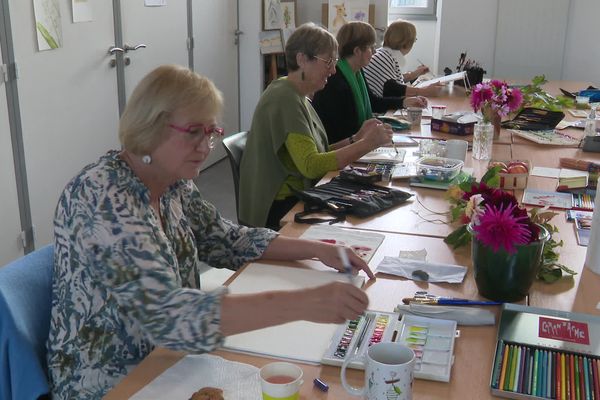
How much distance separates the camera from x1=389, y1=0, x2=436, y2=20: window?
661 centimetres

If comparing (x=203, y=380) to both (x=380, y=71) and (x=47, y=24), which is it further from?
(x=380, y=71)

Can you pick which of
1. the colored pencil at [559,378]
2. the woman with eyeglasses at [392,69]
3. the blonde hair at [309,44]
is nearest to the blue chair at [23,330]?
the colored pencil at [559,378]

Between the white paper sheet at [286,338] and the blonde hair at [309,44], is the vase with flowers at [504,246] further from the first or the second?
the blonde hair at [309,44]

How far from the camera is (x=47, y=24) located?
3350 mm

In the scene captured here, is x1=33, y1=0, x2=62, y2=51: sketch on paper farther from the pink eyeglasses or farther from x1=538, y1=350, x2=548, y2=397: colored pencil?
x1=538, y1=350, x2=548, y2=397: colored pencil

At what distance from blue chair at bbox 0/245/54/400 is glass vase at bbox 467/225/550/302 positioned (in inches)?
36.9

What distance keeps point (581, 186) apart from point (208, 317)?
166 cm

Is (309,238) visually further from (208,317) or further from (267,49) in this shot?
(267,49)

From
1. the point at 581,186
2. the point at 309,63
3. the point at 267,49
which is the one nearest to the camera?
the point at 581,186

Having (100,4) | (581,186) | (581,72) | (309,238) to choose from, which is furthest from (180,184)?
(581,72)

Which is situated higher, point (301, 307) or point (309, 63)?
point (309, 63)

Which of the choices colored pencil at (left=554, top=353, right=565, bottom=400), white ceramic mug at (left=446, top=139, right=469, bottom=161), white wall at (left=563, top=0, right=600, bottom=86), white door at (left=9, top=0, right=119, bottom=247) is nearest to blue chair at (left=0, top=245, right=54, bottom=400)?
colored pencil at (left=554, top=353, right=565, bottom=400)

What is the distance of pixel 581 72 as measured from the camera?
6.05 metres

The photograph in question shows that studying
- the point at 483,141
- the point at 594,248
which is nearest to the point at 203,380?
the point at 594,248
